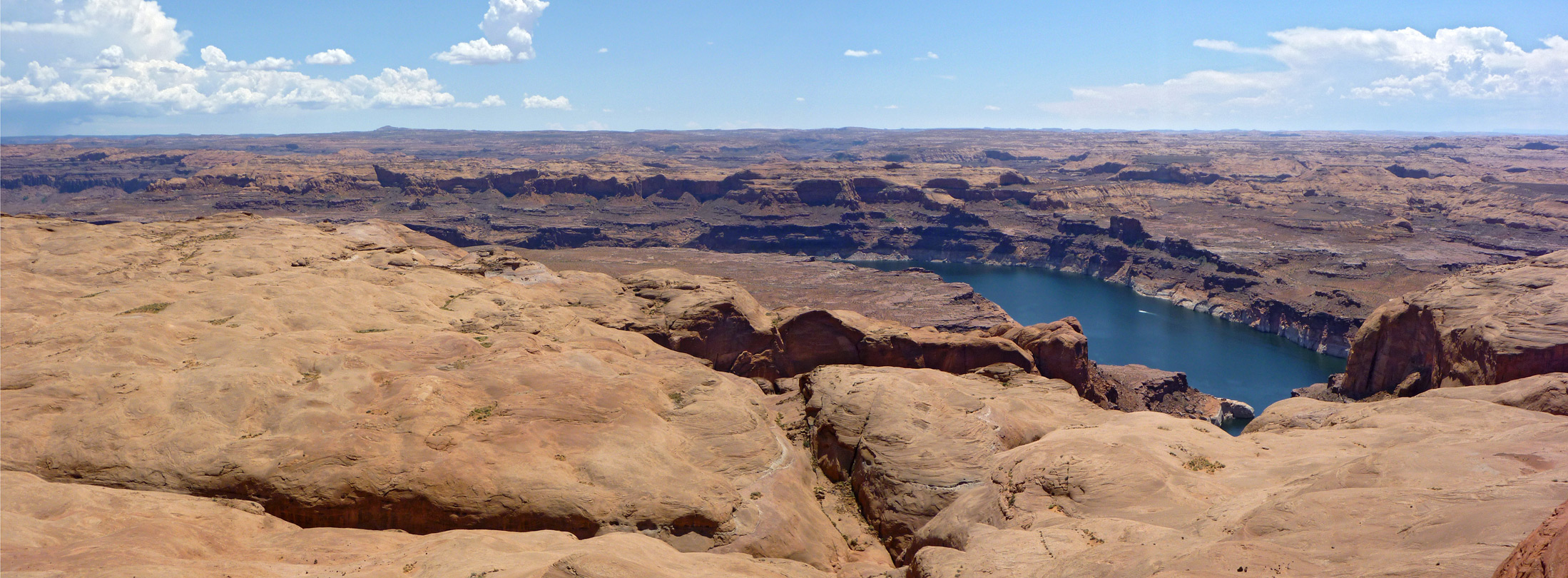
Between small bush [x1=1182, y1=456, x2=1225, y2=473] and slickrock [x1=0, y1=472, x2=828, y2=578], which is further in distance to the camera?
small bush [x1=1182, y1=456, x2=1225, y2=473]

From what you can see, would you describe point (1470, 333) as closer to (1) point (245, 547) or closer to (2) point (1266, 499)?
(2) point (1266, 499)

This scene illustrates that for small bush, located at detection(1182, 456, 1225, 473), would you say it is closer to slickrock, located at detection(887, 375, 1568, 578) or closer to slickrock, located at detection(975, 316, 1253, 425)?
slickrock, located at detection(887, 375, 1568, 578)

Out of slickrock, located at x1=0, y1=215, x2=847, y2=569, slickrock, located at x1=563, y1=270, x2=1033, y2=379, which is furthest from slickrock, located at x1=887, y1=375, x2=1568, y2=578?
slickrock, located at x1=563, y1=270, x2=1033, y2=379

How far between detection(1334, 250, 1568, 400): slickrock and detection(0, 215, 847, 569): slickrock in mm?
38799

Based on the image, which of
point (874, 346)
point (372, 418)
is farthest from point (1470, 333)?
point (372, 418)

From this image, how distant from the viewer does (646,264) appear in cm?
13350

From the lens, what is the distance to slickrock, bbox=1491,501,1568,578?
1109 centimetres

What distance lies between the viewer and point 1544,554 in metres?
11.6

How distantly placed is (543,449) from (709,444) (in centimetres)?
630

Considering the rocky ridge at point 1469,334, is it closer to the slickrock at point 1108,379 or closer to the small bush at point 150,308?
the slickrock at point 1108,379

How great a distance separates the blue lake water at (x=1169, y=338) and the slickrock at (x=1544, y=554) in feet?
210

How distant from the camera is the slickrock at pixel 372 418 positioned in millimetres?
22484

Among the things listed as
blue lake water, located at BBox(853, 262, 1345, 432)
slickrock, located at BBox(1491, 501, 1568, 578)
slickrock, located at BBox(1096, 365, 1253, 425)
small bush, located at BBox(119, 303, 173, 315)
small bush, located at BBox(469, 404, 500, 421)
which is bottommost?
blue lake water, located at BBox(853, 262, 1345, 432)

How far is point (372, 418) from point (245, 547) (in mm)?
6281
